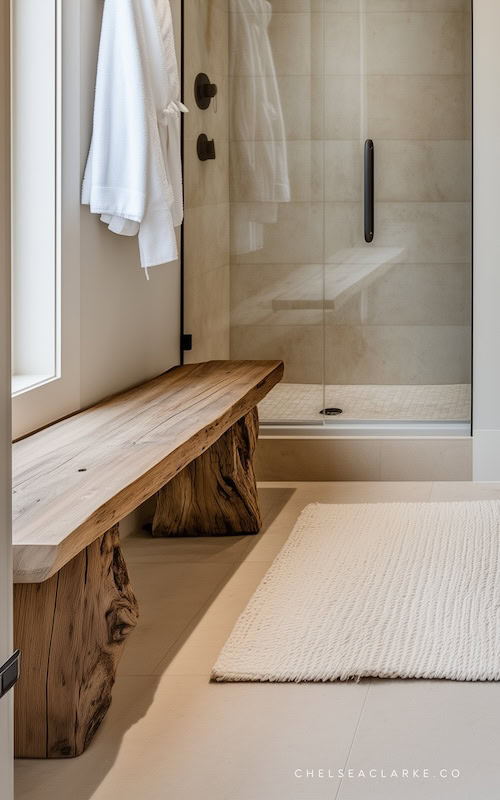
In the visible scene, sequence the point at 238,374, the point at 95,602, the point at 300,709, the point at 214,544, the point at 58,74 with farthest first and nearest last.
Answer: the point at 238,374 < the point at 214,544 < the point at 58,74 < the point at 300,709 < the point at 95,602

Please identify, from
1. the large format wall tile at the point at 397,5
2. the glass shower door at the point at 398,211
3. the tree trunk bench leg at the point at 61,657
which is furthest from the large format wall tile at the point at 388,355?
the tree trunk bench leg at the point at 61,657

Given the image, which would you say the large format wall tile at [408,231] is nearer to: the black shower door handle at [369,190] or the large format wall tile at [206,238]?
the black shower door handle at [369,190]

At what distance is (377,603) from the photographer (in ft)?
8.96

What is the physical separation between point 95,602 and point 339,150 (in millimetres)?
2716

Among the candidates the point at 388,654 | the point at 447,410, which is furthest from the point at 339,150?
the point at 388,654

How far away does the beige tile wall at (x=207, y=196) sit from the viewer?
4.26 meters

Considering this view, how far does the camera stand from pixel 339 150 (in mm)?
4289

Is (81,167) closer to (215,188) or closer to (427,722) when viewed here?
(215,188)

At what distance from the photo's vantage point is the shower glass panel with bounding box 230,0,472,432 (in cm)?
423

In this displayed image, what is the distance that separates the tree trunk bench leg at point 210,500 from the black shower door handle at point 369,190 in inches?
45.2

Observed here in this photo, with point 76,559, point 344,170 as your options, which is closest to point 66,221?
point 76,559

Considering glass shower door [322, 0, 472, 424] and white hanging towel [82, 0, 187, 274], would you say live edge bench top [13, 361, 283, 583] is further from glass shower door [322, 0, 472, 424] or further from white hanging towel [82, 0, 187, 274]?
glass shower door [322, 0, 472, 424]

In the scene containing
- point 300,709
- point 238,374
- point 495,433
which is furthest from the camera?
point 495,433

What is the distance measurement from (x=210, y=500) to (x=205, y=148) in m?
1.53
